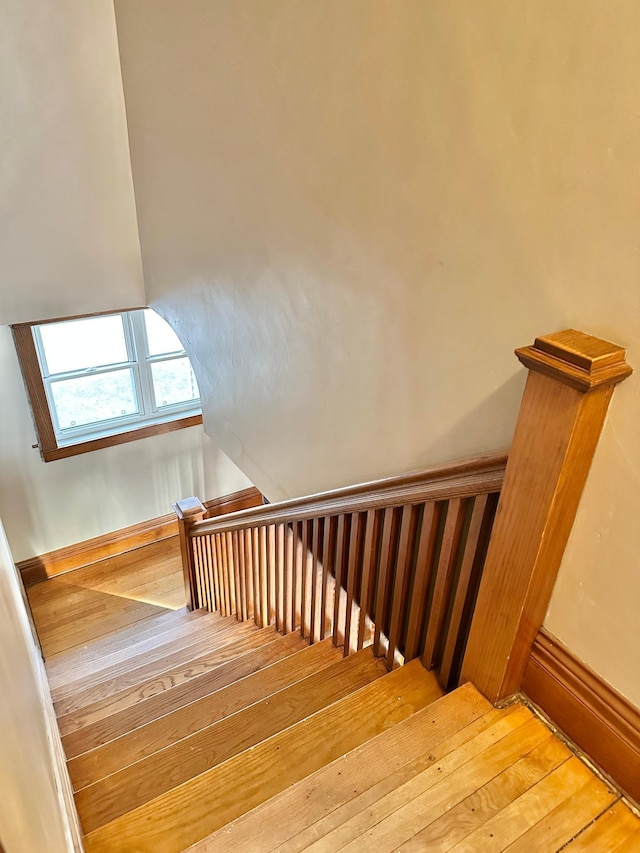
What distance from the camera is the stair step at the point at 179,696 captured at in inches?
85.2

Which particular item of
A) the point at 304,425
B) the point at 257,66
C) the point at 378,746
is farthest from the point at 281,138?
the point at 378,746

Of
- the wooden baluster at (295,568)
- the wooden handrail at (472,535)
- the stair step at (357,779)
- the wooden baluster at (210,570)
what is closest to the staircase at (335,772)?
→ the stair step at (357,779)

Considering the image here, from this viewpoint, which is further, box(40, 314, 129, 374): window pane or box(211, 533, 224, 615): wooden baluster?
box(40, 314, 129, 374): window pane

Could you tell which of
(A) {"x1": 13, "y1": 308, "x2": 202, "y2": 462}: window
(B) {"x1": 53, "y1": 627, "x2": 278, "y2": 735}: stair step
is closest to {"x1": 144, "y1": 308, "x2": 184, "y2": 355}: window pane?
(A) {"x1": 13, "y1": 308, "x2": 202, "y2": 462}: window

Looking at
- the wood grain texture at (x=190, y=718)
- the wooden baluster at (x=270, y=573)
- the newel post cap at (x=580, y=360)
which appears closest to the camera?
the newel post cap at (x=580, y=360)

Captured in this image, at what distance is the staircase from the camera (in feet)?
3.74

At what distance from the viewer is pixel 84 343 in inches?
151

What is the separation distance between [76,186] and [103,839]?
2.71 meters

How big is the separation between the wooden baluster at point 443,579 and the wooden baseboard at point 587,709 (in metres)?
0.27

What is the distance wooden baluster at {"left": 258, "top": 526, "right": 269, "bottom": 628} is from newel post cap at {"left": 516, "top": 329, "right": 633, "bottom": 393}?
1.69 metres

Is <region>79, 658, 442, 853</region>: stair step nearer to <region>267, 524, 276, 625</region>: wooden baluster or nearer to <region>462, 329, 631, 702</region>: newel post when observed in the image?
<region>462, 329, 631, 702</region>: newel post

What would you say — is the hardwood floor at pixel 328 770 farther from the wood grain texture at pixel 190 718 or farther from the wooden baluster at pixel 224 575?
the wooden baluster at pixel 224 575

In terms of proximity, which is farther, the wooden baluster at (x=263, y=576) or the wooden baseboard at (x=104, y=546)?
the wooden baseboard at (x=104, y=546)

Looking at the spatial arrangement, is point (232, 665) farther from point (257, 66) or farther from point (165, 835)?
point (257, 66)
